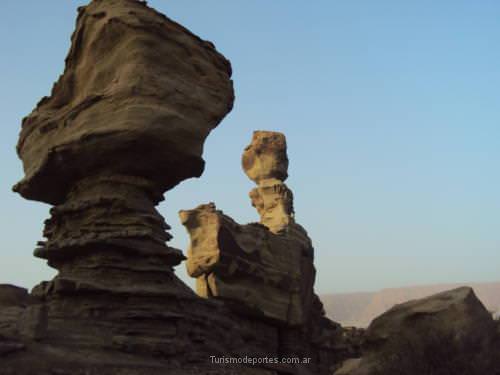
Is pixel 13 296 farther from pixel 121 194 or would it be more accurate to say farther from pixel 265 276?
pixel 265 276

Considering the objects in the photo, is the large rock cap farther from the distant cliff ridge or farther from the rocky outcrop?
the distant cliff ridge

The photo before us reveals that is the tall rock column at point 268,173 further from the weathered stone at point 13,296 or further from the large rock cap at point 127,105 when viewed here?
the weathered stone at point 13,296

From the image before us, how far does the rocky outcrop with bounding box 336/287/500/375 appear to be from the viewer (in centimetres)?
1592

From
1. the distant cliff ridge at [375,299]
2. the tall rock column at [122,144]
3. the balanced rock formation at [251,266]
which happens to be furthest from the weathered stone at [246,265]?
the distant cliff ridge at [375,299]

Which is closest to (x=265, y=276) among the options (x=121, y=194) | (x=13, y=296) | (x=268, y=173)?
(x=268, y=173)

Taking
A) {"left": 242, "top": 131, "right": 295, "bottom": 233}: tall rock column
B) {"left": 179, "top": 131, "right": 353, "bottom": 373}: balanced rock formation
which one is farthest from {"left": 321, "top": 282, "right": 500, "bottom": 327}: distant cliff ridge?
{"left": 179, "top": 131, "right": 353, "bottom": 373}: balanced rock formation

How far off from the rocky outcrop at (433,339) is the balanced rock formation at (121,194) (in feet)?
13.7

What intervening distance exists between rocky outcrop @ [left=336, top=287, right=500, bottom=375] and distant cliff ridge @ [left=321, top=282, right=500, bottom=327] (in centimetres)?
13524

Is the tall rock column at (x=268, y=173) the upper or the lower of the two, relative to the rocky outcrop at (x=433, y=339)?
upper

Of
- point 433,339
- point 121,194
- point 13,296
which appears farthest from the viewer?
point 433,339

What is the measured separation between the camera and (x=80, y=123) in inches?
591

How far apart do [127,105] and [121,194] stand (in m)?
2.33

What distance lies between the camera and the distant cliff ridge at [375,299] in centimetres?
15825

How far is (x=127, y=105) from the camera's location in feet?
47.2
